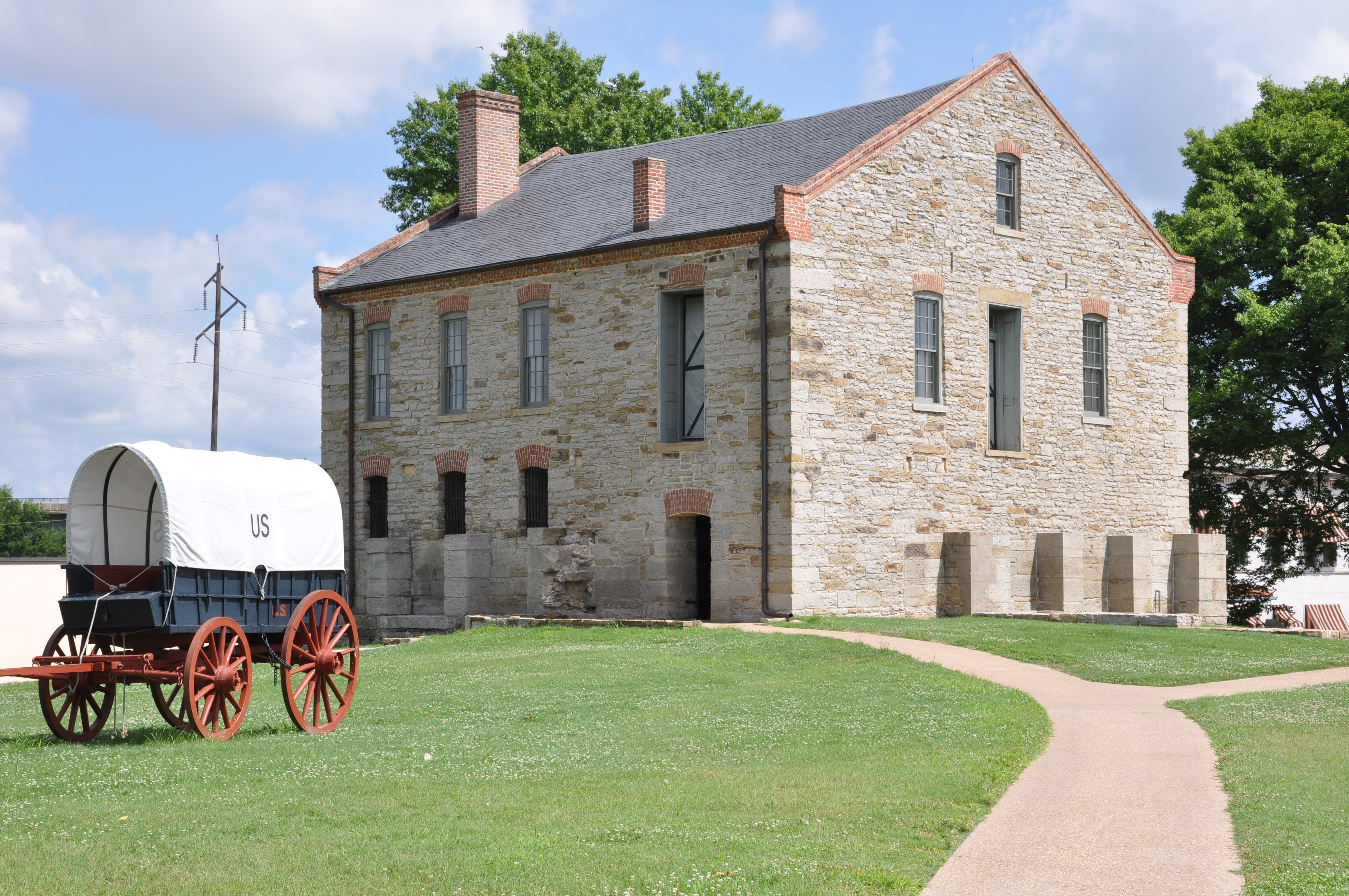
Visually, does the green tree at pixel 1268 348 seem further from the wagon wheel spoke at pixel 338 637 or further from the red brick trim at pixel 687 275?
the wagon wheel spoke at pixel 338 637

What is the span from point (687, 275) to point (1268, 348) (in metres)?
15.9

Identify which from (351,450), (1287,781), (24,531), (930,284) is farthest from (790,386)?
(24,531)

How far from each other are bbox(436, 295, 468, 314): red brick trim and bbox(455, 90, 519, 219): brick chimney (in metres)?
3.88

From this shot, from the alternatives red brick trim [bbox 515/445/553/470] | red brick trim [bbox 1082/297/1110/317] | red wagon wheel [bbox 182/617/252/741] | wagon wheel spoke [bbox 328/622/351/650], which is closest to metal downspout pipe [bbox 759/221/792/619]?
red brick trim [bbox 515/445/553/470]

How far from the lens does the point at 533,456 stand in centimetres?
3039

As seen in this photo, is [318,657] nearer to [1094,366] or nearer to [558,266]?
[558,266]

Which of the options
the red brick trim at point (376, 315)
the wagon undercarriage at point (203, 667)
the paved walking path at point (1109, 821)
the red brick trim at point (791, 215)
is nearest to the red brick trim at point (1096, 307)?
the red brick trim at point (791, 215)

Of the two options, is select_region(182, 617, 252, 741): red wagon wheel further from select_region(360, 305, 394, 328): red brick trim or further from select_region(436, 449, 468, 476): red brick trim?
select_region(360, 305, 394, 328): red brick trim

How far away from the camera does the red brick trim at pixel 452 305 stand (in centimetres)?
3209

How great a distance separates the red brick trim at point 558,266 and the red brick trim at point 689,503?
14.9ft

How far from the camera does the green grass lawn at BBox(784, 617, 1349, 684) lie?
19.3 meters

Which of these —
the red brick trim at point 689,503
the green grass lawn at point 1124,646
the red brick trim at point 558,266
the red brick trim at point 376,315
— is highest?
the red brick trim at point 558,266

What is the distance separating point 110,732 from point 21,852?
241 inches

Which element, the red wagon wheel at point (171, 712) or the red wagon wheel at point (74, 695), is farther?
the red wagon wheel at point (74, 695)
